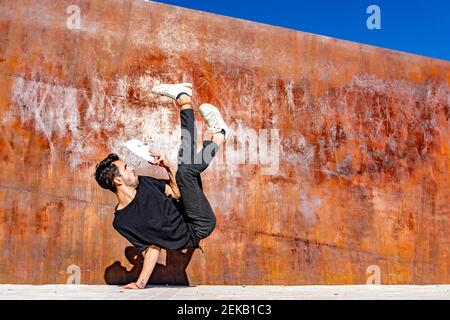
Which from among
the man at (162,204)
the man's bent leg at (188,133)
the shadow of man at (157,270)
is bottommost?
the shadow of man at (157,270)

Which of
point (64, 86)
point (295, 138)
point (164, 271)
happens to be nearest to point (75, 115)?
point (64, 86)

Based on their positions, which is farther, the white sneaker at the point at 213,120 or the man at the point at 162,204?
the white sneaker at the point at 213,120

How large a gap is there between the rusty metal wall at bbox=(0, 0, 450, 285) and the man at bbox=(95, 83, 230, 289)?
1.74 ft

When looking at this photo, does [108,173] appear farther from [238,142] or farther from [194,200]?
[238,142]

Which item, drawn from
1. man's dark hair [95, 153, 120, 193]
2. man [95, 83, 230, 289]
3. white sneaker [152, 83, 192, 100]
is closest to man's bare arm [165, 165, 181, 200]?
man [95, 83, 230, 289]

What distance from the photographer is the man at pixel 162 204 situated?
3.86m

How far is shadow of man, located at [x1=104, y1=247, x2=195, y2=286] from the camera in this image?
4.30 metres

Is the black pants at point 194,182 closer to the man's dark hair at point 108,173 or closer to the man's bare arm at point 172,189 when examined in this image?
the man's bare arm at point 172,189

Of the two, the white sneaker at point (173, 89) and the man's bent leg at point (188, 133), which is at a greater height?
the white sneaker at point (173, 89)

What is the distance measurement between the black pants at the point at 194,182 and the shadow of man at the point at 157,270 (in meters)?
0.57

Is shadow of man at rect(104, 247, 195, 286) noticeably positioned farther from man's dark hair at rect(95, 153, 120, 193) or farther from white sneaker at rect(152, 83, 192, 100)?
white sneaker at rect(152, 83, 192, 100)

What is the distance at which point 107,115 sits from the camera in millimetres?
4559

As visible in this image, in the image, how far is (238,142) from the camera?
15.9 ft

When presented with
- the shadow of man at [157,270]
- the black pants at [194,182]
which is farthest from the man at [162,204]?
the shadow of man at [157,270]
